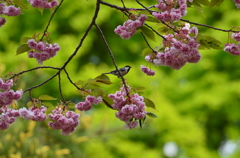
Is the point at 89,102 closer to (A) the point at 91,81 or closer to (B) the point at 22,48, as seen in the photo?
(A) the point at 91,81

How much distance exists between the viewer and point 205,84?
10.6m

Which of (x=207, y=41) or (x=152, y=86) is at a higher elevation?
(x=152, y=86)

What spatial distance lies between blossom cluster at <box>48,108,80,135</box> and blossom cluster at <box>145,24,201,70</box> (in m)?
0.69

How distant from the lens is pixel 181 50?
2221mm

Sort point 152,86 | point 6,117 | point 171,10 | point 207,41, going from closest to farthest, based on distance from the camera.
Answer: point 171,10, point 207,41, point 6,117, point 152,86

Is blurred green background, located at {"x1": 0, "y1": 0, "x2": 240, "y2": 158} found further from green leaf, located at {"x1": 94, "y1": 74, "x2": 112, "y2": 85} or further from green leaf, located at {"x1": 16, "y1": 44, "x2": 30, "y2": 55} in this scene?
green leaf, located at {"x1": 94, "y1": 74, "x2": 112, "y2": 85}

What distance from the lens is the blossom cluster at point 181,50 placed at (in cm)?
223

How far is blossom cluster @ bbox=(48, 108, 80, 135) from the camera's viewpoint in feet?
8.41

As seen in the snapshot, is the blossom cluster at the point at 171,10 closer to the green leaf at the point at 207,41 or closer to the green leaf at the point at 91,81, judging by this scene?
the green leaf at the point at 207,41

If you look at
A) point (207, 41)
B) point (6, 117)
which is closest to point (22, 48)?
point (6, 117)

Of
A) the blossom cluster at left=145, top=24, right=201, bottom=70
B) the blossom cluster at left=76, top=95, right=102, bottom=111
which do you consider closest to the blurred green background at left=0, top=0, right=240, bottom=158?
the blossom cluster at left=76, top=95, right=102, bottom=111

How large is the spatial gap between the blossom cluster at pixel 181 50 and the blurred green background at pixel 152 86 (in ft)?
17.9

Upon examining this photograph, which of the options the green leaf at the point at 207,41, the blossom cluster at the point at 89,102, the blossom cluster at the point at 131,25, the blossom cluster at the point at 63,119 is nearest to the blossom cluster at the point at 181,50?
the green leaf at the point at 207,41

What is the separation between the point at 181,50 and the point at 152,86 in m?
8.16
